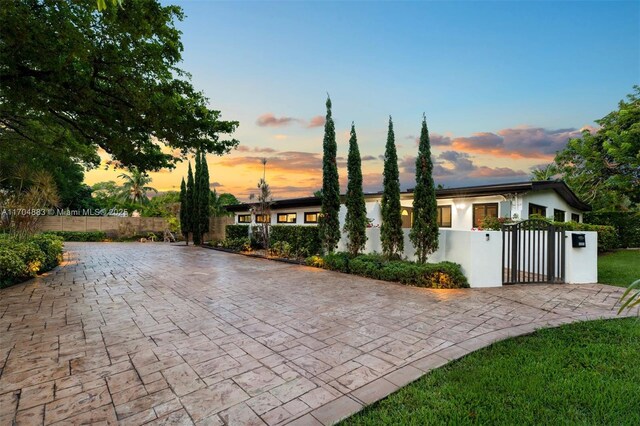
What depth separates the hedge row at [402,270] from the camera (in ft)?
24.5

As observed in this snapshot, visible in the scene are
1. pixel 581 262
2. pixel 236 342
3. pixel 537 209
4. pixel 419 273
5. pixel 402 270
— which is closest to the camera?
pixel 236 342

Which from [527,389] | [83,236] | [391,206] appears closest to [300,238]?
[391,206]

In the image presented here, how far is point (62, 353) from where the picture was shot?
144 inches

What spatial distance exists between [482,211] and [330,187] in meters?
6.55

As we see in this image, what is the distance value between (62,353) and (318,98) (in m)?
10.8

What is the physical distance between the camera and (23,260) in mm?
8133

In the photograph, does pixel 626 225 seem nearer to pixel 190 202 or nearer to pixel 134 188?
pixel 190 202

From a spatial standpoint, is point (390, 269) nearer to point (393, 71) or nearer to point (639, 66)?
point (393, 71)

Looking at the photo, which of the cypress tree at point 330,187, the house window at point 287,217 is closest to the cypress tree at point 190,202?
the house window at point 287,217

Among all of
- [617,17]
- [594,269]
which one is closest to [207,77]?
[617,17]

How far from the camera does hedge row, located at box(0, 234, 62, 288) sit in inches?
291

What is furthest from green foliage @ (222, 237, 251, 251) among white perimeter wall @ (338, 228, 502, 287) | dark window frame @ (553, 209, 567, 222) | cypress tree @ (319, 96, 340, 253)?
dark window frame @ (553, 209, 567, 222)

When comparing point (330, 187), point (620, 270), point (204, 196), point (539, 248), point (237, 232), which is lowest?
point (620, 270)

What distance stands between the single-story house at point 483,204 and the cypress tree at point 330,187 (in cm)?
202
